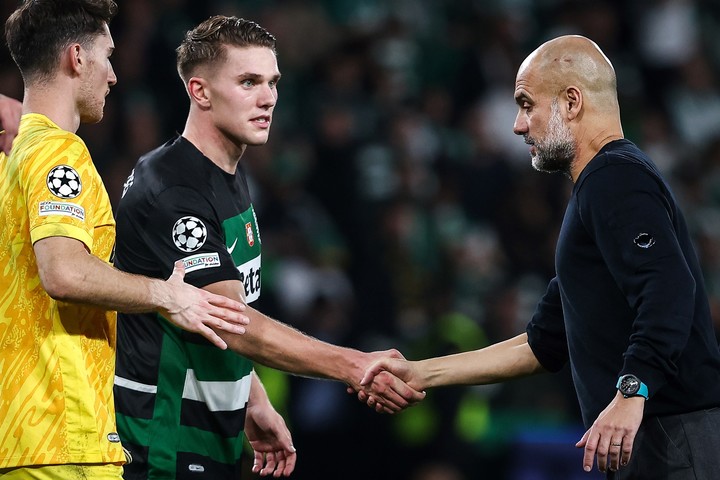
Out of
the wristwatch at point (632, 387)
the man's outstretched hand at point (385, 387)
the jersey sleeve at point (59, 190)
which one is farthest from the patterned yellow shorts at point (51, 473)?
the wristwatch at point (632, 387)

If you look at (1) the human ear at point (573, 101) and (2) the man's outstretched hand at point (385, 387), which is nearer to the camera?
(1) the human ear at point (573, 101)

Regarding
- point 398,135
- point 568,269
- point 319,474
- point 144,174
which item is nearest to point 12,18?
point 144,174

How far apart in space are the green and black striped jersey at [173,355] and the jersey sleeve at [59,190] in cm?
81

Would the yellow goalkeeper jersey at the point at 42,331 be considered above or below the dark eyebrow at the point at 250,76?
below

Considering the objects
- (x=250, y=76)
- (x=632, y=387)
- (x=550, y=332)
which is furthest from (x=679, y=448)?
(x=250, y=76)

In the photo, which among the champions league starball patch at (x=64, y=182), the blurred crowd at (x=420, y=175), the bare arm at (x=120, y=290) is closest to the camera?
the bare arm at (x=120, y=290)

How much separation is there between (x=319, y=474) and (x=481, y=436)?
1315 mm

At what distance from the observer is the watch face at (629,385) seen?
3.87 meters

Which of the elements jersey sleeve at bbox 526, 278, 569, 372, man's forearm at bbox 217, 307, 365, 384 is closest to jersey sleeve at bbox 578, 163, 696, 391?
jersey sleeve at bbox 526, 278, 569, 372

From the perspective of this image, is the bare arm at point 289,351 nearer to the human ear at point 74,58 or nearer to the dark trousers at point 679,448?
the human ear at point 74,58

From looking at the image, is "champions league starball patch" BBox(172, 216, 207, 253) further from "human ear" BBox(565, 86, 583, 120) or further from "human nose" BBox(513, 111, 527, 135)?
"human ear" BBox(565, 86, 583, 120)

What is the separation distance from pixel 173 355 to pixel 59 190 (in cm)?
118

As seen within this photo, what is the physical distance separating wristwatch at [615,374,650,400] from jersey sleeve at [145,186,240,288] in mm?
1567

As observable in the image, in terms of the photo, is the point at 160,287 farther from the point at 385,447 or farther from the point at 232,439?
the point at 385,447
